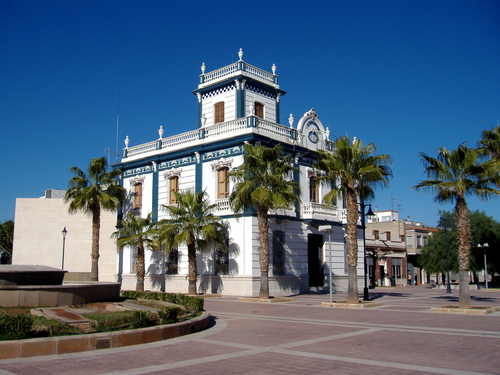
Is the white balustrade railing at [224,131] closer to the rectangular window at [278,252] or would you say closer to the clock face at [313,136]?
the clock face at [313,136]

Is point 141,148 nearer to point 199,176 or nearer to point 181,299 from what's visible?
point 199,176

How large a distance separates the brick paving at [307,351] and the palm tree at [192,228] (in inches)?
479

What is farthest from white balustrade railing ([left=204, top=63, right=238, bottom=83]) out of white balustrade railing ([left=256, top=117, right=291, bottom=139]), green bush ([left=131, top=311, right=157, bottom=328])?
green bush ([left=131, top=311, right=157, bottom=328])

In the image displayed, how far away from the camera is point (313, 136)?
35.2m

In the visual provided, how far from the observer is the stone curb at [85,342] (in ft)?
31.0

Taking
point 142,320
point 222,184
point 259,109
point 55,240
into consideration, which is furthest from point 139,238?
point 142,320

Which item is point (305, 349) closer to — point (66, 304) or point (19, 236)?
point (66, 304)

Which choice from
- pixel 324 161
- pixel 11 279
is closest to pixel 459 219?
pixel 324 161

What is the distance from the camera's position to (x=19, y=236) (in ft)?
137

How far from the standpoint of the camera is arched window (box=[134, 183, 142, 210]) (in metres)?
37.4

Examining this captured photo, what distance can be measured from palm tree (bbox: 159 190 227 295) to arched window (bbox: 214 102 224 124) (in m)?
7.86

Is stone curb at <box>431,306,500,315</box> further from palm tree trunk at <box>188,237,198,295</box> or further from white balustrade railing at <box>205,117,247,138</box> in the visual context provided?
white balustrade railing at <box>205,117,247,138</box>

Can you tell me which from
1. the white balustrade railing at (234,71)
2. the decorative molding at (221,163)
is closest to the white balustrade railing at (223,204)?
the decorative molding at (221,163)

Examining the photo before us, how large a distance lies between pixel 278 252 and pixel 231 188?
5.15m
